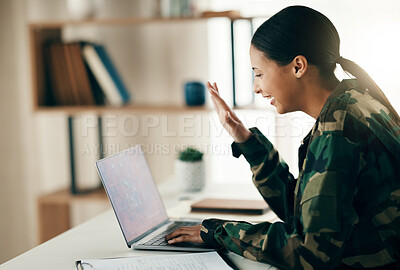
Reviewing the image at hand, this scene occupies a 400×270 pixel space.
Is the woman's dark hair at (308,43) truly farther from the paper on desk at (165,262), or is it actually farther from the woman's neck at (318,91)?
the paper on desk at (165,262)

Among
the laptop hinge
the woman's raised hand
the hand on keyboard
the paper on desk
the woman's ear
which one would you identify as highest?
the woman's ear

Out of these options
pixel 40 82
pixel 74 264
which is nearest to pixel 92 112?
pixel 40 82

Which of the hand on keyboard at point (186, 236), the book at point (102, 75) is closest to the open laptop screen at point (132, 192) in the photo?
the hand on keyboard at point (186, 236)

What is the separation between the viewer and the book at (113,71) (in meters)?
2.56

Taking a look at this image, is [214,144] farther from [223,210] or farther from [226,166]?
[223,210]

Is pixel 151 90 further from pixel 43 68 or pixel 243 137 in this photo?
pixel 243 137

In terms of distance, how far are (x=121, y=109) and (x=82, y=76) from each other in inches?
10.7

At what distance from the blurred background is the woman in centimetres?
101

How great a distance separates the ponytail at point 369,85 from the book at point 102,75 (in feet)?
4.98

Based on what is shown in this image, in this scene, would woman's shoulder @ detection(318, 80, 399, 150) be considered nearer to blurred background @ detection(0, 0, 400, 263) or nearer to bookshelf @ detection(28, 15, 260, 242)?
blurred background @ detection(0, 0, 400, 263)

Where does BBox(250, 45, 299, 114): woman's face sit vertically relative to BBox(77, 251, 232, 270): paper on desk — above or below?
above

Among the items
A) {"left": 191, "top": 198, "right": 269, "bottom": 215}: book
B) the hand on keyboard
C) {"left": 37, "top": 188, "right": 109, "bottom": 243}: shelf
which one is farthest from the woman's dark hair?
{"left": 37, "top": 188, "right": 109, "bottom": 243}: shelf

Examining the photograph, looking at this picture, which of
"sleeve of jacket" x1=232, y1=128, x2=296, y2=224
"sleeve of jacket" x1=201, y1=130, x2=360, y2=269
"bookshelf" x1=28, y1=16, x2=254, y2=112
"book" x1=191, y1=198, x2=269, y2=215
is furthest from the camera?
"bookshelf" x1=28, y1=16, x2=254, y2=112

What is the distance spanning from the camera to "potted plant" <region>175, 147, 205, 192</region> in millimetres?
1899
